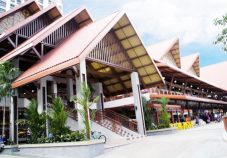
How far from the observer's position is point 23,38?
23766 mm

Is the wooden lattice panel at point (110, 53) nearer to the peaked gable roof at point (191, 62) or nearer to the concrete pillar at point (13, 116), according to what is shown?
the concrete pillar at point (13, 116)

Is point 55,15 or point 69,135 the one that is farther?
point 55,15

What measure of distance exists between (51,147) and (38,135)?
3052mm

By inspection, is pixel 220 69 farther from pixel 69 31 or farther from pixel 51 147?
pixel 51 147

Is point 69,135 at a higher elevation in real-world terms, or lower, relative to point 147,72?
lower

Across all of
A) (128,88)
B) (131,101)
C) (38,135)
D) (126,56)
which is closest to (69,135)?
(38,135)

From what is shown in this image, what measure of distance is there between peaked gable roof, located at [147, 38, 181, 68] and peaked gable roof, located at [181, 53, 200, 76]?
253 inches

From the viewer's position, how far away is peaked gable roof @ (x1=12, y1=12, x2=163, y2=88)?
15821 mm

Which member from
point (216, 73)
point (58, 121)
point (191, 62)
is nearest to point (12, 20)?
point (58, 121)

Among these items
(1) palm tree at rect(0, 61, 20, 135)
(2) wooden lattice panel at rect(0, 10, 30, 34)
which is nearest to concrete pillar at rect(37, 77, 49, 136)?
(1) palm tree at rect(0, 61, 20, 135)

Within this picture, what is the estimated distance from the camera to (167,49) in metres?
41.8

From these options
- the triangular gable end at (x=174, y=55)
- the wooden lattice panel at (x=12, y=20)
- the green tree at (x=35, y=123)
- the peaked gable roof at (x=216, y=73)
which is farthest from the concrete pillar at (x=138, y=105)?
the peaked gable roof at (x=216, y=73)

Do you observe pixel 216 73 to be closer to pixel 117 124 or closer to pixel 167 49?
pixel 167 49

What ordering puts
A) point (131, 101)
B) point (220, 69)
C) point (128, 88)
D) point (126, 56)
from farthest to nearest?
point (220, 69) → point (131, 101) → point (128, 88) → point (126, 56)
